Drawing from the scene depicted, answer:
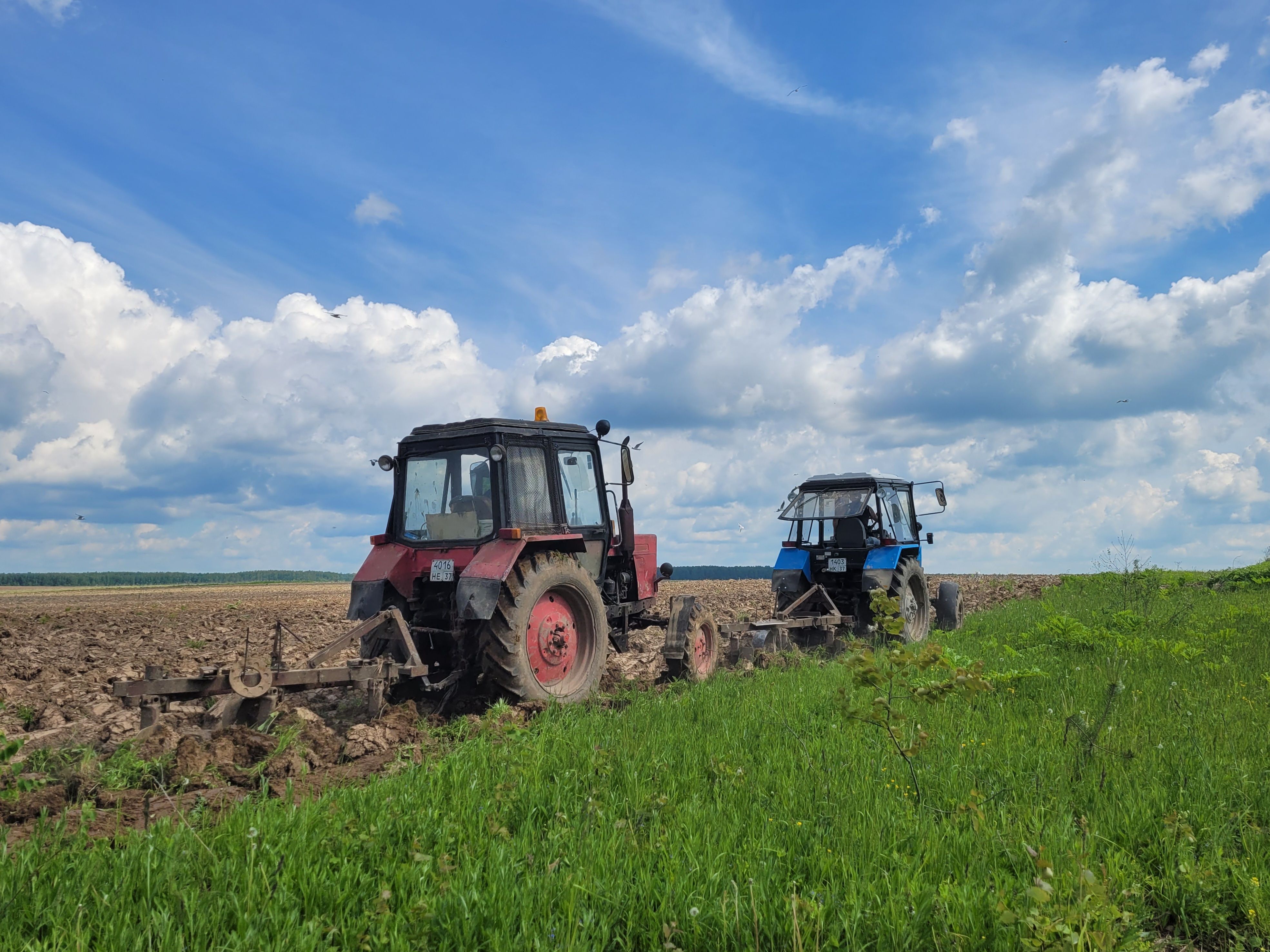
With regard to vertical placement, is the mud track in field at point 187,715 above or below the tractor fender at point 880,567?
below

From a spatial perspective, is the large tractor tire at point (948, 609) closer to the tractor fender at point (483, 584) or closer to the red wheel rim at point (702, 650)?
the red wheel rim at point (702, 650)

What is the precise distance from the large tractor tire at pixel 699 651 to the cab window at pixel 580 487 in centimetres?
154

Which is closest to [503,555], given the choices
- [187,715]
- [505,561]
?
[505,561]

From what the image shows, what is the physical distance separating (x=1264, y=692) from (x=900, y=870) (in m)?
5.45

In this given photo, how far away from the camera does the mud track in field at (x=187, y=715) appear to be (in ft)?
14.3

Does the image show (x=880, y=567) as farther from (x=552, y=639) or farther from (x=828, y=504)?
(x=552, y=639)

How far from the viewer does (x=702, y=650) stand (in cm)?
910

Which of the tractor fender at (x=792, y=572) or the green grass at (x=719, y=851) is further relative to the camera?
the tractor fender at (x=792, y=572)

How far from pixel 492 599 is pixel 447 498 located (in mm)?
1617

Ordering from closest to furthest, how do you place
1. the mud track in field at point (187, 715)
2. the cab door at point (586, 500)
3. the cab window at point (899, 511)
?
the mud track in field at point (187, 715) < the cab door at point (586, 500) < the cab window at point (899, 511)

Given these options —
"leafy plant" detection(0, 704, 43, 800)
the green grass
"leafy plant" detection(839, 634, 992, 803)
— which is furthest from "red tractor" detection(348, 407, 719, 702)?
"leafy plant" detection(839, 634, 992, 803)

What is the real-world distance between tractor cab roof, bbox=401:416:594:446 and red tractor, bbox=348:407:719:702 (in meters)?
0.01

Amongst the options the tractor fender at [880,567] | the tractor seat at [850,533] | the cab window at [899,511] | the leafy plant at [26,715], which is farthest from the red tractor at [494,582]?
the cab window at [899,511]

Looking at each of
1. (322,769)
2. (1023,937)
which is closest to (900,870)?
(1023,937)
